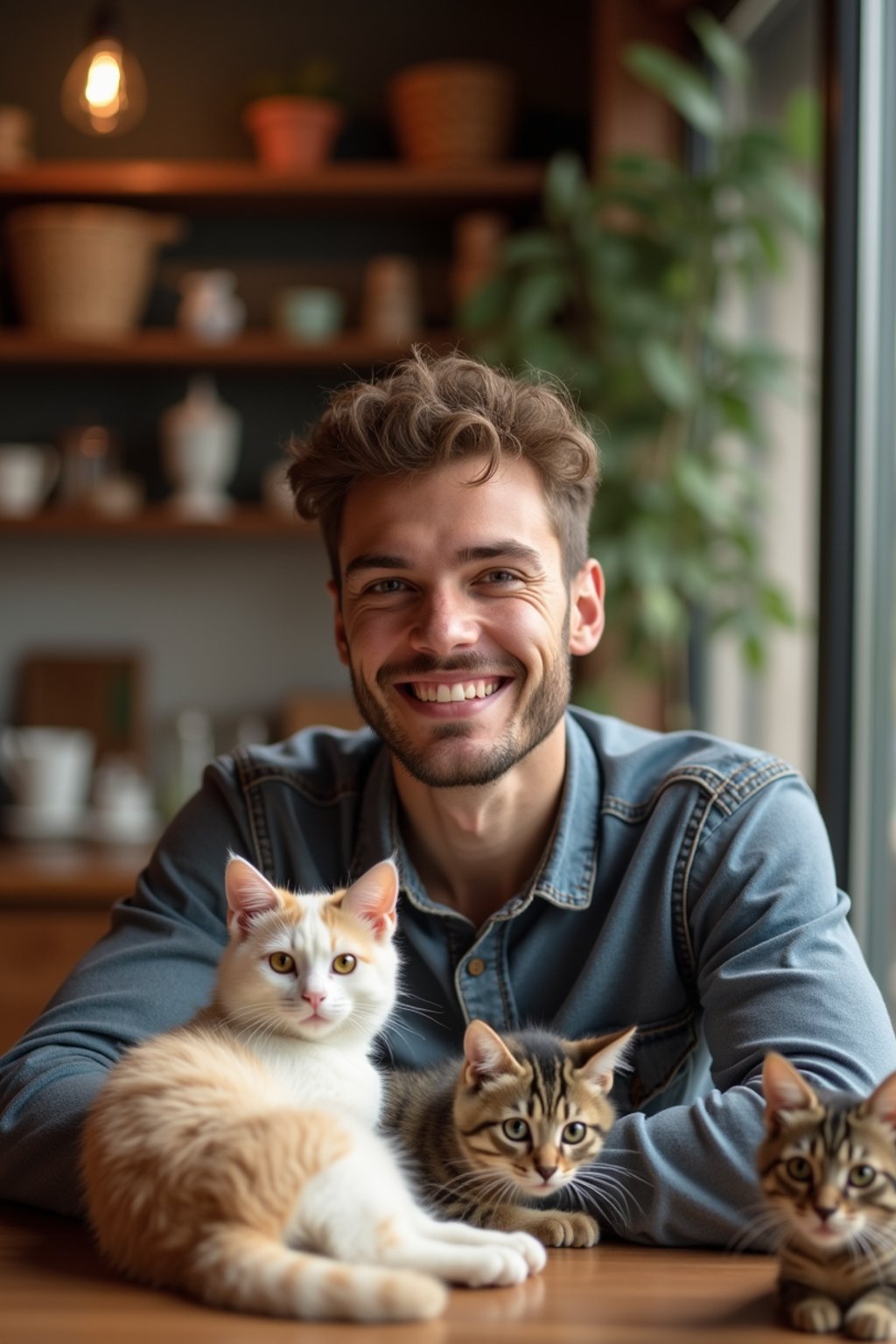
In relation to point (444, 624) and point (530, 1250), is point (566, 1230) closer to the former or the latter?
point (530, 1250)

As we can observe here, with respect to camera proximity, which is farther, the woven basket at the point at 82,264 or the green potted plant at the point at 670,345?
the woven basket at the point at 82,264

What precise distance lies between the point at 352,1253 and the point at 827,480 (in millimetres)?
1841

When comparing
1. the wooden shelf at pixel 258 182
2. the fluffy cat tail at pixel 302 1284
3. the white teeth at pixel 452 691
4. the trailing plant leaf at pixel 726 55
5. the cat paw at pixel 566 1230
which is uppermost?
the trailing plant leaf at pixel 726 55

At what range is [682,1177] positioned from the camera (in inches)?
47.1

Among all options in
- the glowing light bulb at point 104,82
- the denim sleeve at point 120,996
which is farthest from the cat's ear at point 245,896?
the glowing light bulb at point 104,82

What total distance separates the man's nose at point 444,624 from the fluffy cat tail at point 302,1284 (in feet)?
2.22

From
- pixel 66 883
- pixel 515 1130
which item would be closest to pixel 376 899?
pixel 515 1130

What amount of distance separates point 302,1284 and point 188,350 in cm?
327

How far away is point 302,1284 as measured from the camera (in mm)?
933

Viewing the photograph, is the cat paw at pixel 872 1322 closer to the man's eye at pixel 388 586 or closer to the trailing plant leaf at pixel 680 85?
the man's eye at pixel 388 586

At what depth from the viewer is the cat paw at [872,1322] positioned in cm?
94

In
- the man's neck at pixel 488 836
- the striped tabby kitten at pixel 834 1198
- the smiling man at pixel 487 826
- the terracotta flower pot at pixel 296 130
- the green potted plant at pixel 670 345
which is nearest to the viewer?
the striped tabby kitten at pixel 834 1198

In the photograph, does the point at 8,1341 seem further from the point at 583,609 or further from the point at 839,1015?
the point at 583,609

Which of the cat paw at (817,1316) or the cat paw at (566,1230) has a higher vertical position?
the cat paw at (817,1316)
